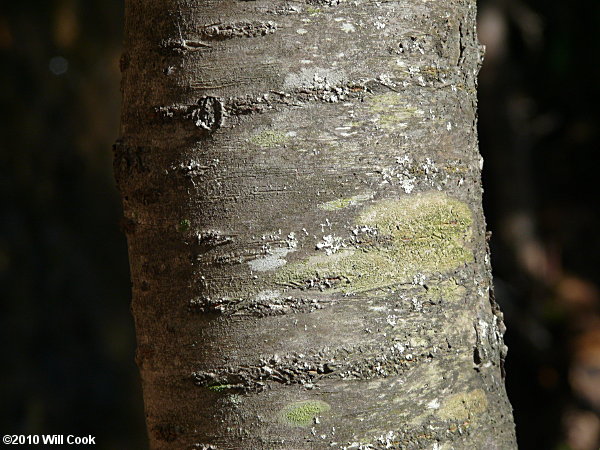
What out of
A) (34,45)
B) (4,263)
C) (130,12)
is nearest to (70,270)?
(4,263)

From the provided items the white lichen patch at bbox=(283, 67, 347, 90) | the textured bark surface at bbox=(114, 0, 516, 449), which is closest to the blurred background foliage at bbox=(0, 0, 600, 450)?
the textured bark surface at bbox=(114, 0, 516, 449)

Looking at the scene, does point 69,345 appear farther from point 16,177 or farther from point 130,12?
point 130,12

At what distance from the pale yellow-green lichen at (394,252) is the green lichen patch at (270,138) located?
94 mm

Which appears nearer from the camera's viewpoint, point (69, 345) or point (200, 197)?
point (200, 197)

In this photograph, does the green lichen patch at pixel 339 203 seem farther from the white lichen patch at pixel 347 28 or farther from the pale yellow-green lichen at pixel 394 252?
the white lichen patch at pixel 347 28

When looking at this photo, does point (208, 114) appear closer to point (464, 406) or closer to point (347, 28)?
point (347, 28)

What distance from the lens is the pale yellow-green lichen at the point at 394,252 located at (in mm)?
593

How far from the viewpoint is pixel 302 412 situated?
598mm

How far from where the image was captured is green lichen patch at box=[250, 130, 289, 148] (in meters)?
0.59

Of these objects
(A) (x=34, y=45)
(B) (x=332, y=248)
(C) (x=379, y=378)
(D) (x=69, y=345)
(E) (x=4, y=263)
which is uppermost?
(A) (x=34, y=45)

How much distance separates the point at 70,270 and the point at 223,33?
2524 mm

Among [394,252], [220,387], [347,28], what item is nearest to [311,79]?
[347,28]

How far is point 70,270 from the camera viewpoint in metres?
2.92

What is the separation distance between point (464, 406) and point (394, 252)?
6.6 inches
